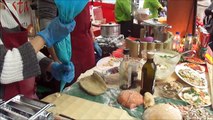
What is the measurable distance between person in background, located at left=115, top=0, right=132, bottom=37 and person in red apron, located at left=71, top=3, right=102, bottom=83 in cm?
63

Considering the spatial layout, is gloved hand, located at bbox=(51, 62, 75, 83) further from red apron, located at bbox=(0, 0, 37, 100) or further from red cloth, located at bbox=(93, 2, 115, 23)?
red cloth, located at bbox=(93, 2, 115, 23)

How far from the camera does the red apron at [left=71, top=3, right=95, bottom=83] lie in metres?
1.76

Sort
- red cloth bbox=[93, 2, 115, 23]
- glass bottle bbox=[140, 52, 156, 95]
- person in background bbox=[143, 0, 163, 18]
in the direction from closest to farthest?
glass bottle bbox=[140, 52, 156, 95]
person in background bbox=[143, 0, 163, 18]
red cloth bbox=[93, 2, 115, 23]

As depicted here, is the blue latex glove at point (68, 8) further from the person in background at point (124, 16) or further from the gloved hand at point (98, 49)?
the person in background at point (124, 16)

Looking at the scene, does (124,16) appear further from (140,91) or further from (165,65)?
(140,91)

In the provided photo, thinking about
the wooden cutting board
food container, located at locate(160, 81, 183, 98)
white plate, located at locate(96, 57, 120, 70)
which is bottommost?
food container, located at locate(160, 81, 183, 98)

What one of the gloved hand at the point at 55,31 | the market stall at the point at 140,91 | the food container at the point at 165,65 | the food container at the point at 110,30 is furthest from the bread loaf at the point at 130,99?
the food container at the point at 110,30

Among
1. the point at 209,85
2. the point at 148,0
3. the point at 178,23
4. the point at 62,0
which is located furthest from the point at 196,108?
the point at 148,0

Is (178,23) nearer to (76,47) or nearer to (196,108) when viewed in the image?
(76,47)

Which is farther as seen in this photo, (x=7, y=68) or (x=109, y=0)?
(x=109, y=0)

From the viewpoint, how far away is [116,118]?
78 cm

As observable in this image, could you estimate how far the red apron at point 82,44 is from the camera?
1765 mm

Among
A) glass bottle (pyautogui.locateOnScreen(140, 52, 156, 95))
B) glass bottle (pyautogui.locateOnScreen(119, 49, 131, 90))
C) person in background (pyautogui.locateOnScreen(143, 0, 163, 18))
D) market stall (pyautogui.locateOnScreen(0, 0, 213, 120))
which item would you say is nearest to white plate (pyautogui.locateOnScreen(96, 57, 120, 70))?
market stall (pyautogui.locateOnScreen(0, 0, 213, 120))

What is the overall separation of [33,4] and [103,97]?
1.81 m
